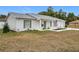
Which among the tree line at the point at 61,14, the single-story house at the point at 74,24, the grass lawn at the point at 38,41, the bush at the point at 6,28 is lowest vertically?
the grass lawn at the point at 38,41

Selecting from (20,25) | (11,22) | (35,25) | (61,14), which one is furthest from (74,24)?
(11,22)

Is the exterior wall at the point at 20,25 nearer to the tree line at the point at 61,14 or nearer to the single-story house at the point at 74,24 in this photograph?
the tree line at the point at 61,14

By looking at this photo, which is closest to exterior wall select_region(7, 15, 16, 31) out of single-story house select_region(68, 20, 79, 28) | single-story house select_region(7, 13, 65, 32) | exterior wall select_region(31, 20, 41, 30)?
single-story house select_region(7, 13, 65, 32)

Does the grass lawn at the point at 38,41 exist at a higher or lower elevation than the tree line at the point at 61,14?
lower

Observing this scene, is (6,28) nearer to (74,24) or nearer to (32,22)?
(32,22)

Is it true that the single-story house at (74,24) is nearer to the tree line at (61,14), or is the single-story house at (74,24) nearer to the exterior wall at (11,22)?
the tree line at (61,14)

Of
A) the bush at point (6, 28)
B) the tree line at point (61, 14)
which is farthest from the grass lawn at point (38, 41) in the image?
the tree line at point (61, 14)

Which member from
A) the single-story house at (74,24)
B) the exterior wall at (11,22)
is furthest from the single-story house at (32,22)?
the single-story house at (74,24)

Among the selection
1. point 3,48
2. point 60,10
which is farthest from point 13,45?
point 60,10
